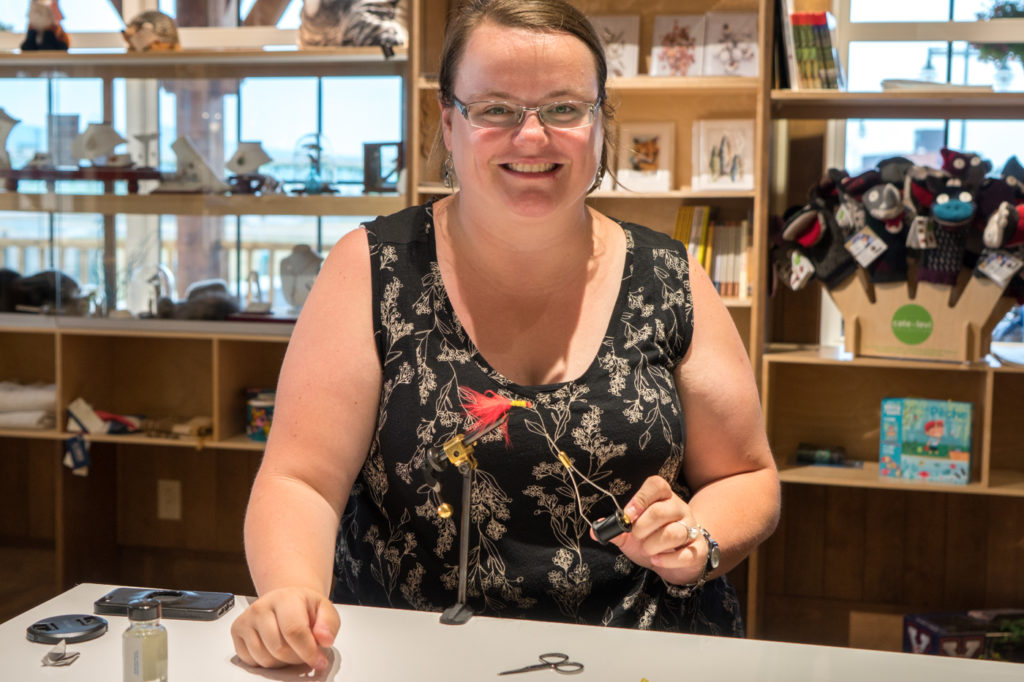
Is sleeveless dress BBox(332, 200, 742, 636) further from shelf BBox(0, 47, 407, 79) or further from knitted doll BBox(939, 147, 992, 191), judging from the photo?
shelf BBox(0, 47, 407, 79)

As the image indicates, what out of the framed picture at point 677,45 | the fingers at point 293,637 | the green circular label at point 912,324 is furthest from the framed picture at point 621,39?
the fingers at point 293,637

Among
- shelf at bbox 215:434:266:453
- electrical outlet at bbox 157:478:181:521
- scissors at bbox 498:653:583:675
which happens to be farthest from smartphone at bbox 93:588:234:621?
electrical outlet at bbox 157:478:181:521

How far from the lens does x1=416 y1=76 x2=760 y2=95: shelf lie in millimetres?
2867

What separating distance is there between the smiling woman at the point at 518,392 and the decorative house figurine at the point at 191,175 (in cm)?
187

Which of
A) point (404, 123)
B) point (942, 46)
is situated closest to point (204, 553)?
point (404, 123)

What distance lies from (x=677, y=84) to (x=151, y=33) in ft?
5.32

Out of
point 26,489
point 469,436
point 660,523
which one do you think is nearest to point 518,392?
point 469,436

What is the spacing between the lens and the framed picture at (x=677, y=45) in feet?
9.89

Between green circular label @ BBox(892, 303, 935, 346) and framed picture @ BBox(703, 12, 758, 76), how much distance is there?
778 millimetres

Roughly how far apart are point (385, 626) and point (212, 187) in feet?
7.62

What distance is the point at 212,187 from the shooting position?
323 cm

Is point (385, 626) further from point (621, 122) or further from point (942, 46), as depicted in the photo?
point (942, 46)

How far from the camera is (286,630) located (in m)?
1.05

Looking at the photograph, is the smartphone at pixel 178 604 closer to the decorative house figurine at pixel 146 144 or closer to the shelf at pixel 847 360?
the shelf at pixel 847 360
